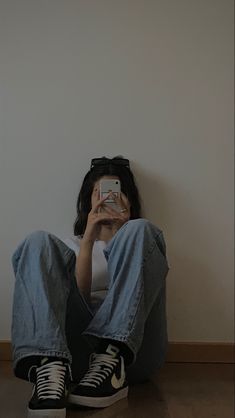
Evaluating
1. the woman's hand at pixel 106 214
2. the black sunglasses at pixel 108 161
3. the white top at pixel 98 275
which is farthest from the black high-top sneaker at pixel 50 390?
the black sunglasses at pixel 108 161

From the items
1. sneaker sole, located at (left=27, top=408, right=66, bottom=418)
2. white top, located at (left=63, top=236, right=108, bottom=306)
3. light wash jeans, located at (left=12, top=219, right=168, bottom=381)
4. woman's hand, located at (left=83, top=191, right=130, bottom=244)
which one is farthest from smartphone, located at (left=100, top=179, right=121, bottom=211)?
sneaker sole, located at (left=27, top=408, right=66, bottom=418)

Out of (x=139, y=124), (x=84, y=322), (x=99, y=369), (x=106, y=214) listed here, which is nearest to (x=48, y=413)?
(x=99, y=369)

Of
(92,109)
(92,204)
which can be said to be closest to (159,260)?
(92,204)

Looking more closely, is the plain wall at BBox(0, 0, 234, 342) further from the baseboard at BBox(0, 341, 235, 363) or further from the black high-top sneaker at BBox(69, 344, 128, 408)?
the black high-top sneaker at BBox(69, 344, 128, 408)

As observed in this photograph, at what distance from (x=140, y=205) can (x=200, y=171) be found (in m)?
0.20

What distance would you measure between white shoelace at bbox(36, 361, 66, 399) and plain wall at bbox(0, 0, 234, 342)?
23.1 inches

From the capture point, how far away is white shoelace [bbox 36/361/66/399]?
0.89 metres

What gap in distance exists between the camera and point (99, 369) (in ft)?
3.23

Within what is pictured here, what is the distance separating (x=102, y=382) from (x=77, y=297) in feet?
0.63

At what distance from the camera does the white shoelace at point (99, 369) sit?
0.97 metres

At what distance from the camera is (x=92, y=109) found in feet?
4.87

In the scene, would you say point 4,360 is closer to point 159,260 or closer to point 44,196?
point 44,196

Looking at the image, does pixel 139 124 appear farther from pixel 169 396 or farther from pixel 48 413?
pixel 48 413

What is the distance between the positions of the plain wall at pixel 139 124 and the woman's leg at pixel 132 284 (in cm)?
40
